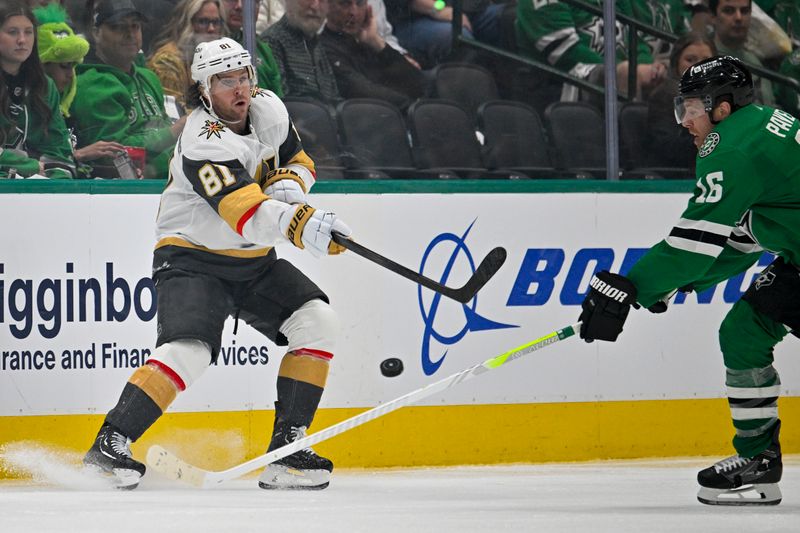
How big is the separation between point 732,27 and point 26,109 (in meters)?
2.66

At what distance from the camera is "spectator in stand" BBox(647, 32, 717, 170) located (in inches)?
197

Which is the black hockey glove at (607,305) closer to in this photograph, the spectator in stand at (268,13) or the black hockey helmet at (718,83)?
the black hockey helmet at (718,83)

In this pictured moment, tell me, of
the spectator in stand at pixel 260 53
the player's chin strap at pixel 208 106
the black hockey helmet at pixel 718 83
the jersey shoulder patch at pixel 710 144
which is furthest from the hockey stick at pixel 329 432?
the spectator in stand at pixel 260 53

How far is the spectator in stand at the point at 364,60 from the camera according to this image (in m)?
4.71

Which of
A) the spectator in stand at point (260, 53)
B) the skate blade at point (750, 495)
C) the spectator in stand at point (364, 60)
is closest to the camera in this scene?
the skate blade at point (750, 495)

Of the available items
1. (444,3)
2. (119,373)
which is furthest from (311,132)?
(119,373)

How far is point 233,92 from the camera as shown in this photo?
12.5 feet

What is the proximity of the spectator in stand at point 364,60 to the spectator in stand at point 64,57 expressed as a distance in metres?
0.86

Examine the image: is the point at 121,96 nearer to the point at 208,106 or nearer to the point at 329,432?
the point at 208,106

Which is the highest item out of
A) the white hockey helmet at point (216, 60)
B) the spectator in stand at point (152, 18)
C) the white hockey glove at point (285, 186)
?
the spectator in stand at point (152, 18)

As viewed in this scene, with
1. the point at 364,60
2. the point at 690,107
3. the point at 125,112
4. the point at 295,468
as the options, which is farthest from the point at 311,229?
the point at 364,60

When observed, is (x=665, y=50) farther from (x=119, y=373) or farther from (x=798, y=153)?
(x=119, y=373)

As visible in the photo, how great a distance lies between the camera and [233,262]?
3914mm

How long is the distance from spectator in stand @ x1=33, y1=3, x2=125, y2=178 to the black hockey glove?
1.97 metres
